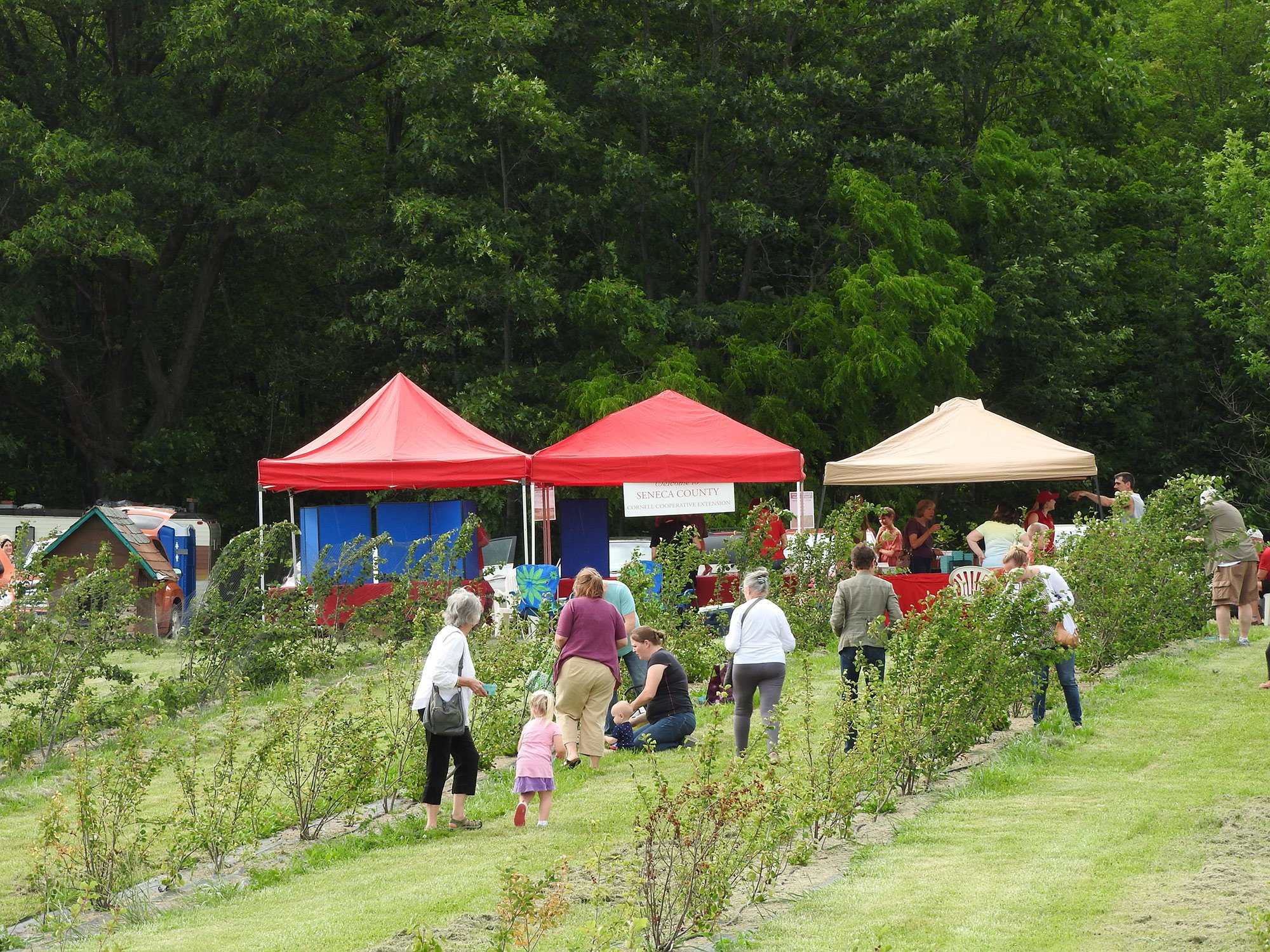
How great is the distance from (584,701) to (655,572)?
473cm

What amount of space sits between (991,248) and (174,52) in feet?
52.4

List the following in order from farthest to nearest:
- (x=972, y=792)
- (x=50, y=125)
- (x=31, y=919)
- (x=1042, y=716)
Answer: (x=50, y=125), (x=1042, y=716), (x=972, y=792), (x=31, y=919)

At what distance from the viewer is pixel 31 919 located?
23.7ft

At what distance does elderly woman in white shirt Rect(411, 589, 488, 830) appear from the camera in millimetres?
8781

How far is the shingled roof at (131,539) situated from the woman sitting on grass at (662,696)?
29.6 feet

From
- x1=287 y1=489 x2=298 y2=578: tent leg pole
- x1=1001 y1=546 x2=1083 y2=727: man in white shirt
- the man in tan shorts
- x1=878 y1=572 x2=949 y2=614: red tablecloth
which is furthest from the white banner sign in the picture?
x1=1001 y1=546 x2=1083 y2=727: man in white shirt

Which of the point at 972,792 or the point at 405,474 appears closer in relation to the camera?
the point at 972,792

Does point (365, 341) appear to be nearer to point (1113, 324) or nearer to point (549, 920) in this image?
point (1113, 324)

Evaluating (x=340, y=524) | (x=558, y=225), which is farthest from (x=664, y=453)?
(x=558, y=225)

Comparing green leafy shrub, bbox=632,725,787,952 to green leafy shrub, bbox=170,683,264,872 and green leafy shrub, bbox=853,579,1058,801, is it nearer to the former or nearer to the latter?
green leafy shrub, bbox=853,579,1058,801

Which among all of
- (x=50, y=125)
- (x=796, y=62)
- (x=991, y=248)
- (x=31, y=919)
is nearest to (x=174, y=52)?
(x=50, y=125)

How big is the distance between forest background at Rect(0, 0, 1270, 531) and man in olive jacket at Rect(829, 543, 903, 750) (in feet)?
46.1

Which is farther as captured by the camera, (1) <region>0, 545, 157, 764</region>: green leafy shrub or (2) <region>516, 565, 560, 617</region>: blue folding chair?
(2) <region>516, 565, 560, 617</region>: blue folding chair

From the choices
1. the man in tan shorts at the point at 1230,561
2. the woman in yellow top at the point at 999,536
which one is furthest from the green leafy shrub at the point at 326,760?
the man in tan shorts at the point at 1230,561
